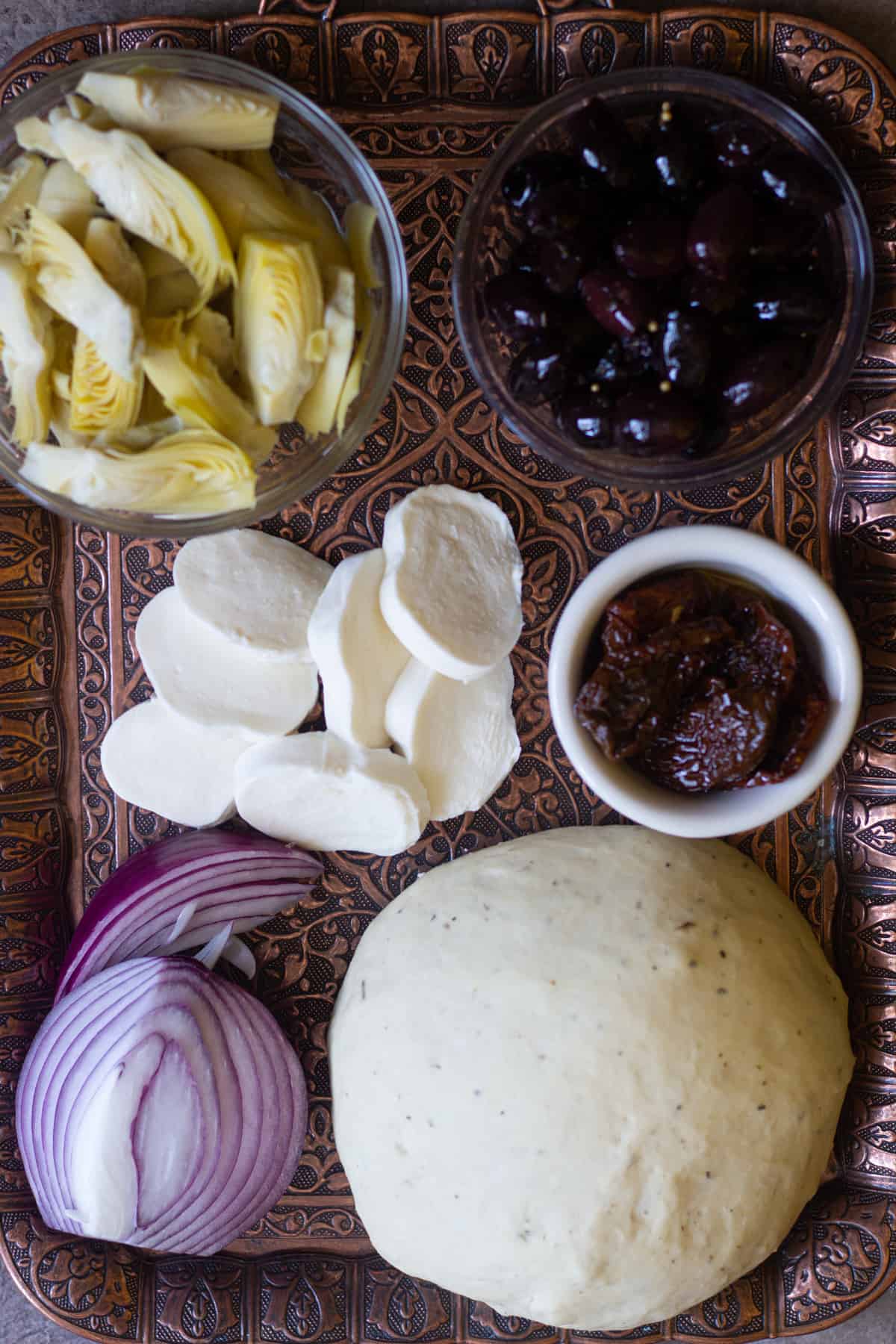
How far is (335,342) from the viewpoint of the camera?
3.48 ft

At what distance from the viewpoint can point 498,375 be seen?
46.5 inches

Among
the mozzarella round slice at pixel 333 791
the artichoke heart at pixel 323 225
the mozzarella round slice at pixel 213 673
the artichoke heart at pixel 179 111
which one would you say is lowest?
the mozzarella round slice at pixel 333 791

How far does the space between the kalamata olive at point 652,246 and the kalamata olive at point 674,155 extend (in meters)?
0.04

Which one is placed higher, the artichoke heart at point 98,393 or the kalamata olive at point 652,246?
the kalamata olive at point 652,246

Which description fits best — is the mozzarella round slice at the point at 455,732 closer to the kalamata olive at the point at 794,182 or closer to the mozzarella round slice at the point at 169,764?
the mozzarella round slice at the point at 169,764

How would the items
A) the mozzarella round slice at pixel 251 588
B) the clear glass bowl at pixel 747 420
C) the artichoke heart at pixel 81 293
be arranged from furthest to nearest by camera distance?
1. the mozzarella round slice at pixel 251 588
2. the clear glass bowl at pixel 747 420
3. the artichoke heart at pixel 81 293

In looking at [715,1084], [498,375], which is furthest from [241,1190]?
[498,375]

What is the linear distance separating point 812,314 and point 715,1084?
83 centimetres

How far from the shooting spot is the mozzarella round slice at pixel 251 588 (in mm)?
1279

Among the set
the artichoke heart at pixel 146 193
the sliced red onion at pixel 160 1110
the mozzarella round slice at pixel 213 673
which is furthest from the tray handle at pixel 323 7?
the sliced red onion at pixel 160 1110

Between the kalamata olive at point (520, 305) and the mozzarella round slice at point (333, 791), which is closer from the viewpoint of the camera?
the kalamata olive at point (520, 305)

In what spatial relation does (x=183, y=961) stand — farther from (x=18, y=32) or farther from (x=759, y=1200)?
(x=18, y=32)

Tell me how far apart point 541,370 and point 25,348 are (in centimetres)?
51

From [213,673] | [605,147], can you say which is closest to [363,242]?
[605,147]
